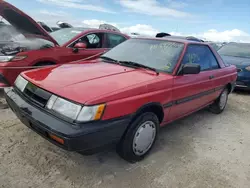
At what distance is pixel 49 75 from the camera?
251cm

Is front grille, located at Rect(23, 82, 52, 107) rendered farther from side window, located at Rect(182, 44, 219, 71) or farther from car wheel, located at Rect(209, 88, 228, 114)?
car wheel, located at Rect(209, 88, 228, 114)

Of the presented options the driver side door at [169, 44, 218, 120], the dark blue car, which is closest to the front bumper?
the driver side door at [169, 44, 218, 120]

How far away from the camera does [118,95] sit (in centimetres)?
214

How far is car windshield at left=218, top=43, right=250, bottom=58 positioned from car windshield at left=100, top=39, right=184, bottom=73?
17.1ft

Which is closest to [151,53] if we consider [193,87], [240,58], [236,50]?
[193,87]

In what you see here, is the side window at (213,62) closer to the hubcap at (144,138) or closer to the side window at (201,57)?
the side window at (201,57)

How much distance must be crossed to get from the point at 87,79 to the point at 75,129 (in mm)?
667

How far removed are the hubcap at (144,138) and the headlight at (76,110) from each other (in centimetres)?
65

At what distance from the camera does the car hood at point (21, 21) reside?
12.2ft

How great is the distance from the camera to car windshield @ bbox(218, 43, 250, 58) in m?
7.39

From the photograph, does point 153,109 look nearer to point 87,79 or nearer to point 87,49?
point 87,79

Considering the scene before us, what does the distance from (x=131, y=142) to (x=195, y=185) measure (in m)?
0.82

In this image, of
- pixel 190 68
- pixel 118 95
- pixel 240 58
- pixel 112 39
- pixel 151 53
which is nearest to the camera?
pixel 118 95

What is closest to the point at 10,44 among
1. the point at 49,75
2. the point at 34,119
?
the point at 49,75
